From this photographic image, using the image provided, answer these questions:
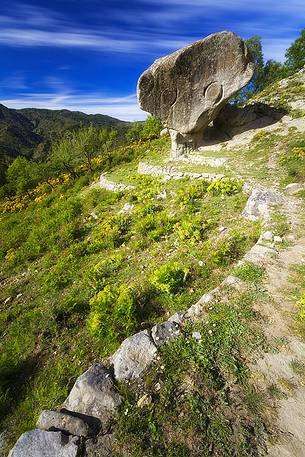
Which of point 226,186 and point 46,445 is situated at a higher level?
point 226,186

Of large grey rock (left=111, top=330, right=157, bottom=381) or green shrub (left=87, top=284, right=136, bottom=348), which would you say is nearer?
large grey rock (left=111, top=330, right=157, bottom=381)

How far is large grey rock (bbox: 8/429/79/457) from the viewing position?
4.48 meters

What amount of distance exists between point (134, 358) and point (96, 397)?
3.53 feet

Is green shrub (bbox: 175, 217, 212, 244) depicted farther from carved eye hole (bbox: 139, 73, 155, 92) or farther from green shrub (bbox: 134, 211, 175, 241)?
carved eye hole (bbox: 139, 73, 155, 92)

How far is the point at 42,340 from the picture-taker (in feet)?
31.6

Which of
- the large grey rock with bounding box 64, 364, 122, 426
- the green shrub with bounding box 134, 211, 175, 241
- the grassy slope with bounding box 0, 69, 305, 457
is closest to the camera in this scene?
the grassy slope with bounding box 0, 69, 305, 457

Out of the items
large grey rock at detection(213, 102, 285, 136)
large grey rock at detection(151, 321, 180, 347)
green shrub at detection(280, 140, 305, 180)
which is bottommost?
large grey rock at detection(151, 321, 180, 347)

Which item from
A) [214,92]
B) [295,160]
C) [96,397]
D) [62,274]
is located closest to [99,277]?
[62,274]

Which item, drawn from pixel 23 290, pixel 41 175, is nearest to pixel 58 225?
pixel 23 290

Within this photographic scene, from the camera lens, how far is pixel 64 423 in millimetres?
4910

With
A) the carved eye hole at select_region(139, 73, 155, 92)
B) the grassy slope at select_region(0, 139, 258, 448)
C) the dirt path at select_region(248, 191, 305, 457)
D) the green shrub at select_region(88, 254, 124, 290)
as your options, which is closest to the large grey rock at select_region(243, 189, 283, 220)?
the grassy slope at select_region(0, 139, 258, 448)

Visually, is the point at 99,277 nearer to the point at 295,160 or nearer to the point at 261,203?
the point at 261,203

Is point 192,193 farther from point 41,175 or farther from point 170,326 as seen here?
point 41,175

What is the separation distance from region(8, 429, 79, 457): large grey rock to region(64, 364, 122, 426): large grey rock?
0.56m
